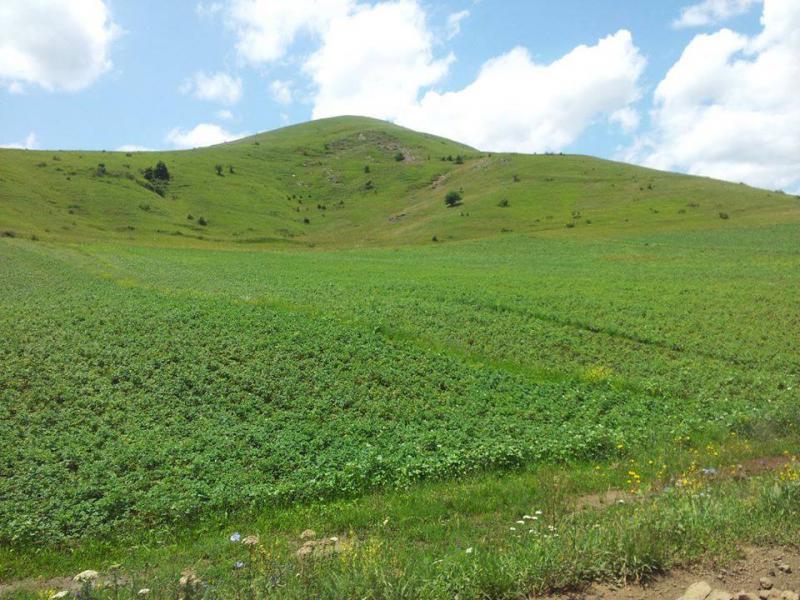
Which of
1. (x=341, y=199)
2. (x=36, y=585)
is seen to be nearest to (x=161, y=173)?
(x=341, y=199)

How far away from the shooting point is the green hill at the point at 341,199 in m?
87.9

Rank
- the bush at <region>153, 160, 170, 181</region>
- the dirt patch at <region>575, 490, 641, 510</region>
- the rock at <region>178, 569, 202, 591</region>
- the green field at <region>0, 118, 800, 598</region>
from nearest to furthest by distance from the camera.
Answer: the rock at <region>178, 569, 202, 591</region> → the green field at <region>0, 118, 800, 598</region> → the dirt patch at <region>575, 490, 641, 510</region> → the bush at <region>153, 160, 170, 181</region>

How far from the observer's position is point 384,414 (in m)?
17.2

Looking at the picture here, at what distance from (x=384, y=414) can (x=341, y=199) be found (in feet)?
414

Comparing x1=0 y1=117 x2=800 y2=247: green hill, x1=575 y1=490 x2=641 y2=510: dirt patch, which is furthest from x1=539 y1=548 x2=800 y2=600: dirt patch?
x1=0 y1=117 x2=800 y2=247: green hill

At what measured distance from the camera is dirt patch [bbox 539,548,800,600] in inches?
257

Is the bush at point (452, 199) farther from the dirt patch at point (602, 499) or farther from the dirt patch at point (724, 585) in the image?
the dirt patch at point (724, 585)

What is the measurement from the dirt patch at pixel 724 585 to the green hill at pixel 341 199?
75962mm

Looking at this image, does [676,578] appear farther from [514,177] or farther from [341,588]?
[514,177]

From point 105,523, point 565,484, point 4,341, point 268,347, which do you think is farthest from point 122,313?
point 565,484

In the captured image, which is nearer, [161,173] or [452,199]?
[452,199]

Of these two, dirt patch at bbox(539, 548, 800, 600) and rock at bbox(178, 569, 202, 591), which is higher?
dirt patch at bbox(539, 548, 800, 600)

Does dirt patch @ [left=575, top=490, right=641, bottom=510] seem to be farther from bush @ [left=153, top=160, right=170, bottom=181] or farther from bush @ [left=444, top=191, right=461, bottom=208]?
bush @ [left=153, top=160, right=170, bottom=181]

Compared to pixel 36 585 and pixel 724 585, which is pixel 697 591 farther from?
pixel 36 585
